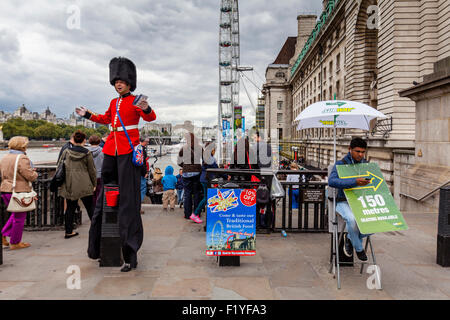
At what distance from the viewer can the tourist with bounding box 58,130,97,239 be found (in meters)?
6.02

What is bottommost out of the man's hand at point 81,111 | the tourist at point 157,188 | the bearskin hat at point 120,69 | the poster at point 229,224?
the tourist at point 157,188

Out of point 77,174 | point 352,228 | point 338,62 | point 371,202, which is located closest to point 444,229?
point 371,202

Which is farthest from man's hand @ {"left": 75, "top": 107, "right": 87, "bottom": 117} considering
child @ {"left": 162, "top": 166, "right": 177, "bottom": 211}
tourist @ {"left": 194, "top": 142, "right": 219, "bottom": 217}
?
child @ {"left": 162, "top": 166, "right": 177, "bottom": 211}

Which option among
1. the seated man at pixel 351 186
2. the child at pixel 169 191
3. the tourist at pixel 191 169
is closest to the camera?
the seated man at pixel 351 186

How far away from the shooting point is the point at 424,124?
35.8 feet

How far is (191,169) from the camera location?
7.53m

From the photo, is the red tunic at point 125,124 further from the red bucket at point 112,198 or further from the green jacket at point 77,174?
the green jacket at point 77,174

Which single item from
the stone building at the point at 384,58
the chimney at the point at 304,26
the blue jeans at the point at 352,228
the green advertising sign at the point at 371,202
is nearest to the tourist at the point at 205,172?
the blue jeans at the point at 352,228

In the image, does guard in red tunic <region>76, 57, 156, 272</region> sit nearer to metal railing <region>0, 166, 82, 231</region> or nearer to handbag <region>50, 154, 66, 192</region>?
handbag <region>50, 154, 66, 192</region>

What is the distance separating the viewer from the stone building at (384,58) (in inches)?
744

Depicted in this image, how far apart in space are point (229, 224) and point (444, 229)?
2.96 metres

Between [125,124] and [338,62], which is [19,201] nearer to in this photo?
[125,124]

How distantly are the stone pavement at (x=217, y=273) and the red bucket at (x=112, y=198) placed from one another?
868 mm
